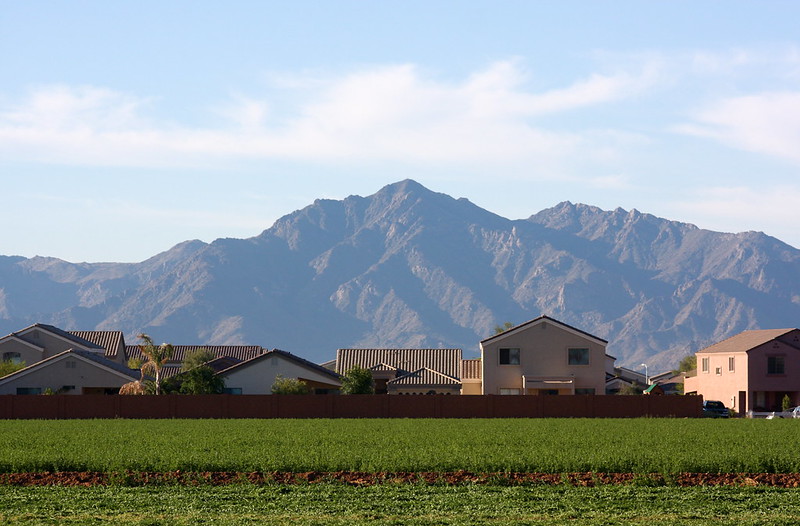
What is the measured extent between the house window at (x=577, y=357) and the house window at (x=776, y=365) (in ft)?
79.4

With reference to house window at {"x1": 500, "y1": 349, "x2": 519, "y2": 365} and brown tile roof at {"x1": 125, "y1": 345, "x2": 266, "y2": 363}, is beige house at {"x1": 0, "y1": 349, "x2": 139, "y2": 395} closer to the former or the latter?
house window at {"x1": 500, "y1": 349, "x2": 519, "y2": 365}

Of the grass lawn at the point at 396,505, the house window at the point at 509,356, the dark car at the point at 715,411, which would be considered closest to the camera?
the grass lawn at the point at 396,505

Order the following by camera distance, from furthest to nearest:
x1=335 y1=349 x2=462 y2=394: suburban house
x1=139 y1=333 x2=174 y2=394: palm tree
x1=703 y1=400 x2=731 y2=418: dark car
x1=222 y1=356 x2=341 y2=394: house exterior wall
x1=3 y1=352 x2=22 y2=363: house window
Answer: x1=335 y1=349 x2=462 y2=394: suburban house → x1=3 y1=352 x2=22 y2=363: house window → x1=222 y1=356 x2=341 y2=394: house exterior wall → x1=139 y1=333 x2=174 y2=394: palm tree → x1=703 y1=400 x2=731 y2=418: dark car

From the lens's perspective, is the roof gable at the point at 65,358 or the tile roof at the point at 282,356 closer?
the tile roof at the point at 282,356

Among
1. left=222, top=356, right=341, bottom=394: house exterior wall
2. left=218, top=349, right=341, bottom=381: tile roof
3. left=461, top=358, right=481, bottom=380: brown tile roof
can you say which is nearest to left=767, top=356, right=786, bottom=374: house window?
left=461, top=358, right=481, bottom=380: brown tile roof

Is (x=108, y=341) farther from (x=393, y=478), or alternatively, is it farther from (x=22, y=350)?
(x=393, y=478)

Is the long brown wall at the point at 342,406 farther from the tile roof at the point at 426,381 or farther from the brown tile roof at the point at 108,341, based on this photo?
the brown tile roof at the point at 108,341

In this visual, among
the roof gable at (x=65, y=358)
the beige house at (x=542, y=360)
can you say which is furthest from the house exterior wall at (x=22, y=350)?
the beige house at (x=542, y=360)

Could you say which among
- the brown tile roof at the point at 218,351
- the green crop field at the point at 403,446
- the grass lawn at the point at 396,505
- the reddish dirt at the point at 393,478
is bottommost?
the grass lawn at the point at 396,505

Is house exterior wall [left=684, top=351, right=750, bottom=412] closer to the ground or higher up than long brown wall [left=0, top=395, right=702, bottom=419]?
higher up

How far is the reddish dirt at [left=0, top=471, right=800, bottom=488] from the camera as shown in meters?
29.6

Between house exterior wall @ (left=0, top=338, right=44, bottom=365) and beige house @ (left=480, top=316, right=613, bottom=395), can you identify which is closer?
beige house @ (left=480, top=316, right=613, bottom=395)

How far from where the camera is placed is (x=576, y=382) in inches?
3179

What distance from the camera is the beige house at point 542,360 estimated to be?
80.7m
